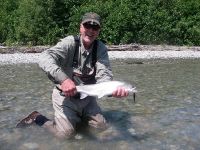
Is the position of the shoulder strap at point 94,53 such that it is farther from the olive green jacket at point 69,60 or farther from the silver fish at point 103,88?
the silver fish at point 103,88

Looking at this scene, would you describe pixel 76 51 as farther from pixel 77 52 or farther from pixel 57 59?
pixel 57 59

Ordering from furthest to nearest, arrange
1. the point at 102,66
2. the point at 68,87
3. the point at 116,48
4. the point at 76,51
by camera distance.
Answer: the point at 116,48
the point at 102,66
the point at 76,51
the point at 68,87

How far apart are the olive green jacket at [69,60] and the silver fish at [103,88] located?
58 cm

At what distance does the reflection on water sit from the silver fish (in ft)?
3.24

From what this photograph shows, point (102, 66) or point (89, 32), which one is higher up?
point (89, 32)

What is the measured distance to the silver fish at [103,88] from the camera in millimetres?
6934

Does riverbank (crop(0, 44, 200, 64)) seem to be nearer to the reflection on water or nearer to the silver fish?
the reflection on water

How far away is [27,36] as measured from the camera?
36844 millimetres

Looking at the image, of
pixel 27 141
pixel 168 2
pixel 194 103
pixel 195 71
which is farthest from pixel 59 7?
pixel 27 141

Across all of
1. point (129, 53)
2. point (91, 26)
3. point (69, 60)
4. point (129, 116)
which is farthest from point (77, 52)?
point (129, 53)

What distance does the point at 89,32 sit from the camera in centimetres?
770

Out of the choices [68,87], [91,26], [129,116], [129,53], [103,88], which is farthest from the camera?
[129,53]

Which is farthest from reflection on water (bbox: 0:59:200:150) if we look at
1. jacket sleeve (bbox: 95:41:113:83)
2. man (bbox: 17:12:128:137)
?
jacket sleeve (bbox: 95:41:113:83)

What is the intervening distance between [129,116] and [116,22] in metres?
27.6
